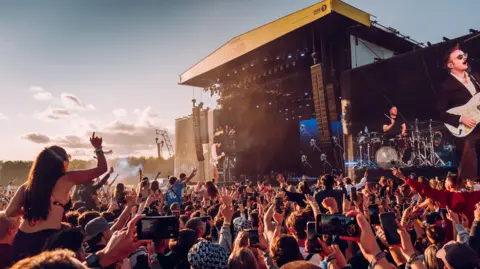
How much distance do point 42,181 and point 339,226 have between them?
2.39 meters

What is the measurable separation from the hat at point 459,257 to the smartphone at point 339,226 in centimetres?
55

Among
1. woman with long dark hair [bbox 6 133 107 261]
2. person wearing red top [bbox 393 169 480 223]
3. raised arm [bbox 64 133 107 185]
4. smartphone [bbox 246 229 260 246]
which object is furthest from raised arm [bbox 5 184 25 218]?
person wearing red top [bbox 393 169 480 223]

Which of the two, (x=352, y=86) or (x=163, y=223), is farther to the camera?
(x=352, y=86)

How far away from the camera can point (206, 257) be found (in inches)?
97.5

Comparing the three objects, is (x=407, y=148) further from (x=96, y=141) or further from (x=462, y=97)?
(x=96, y=141)

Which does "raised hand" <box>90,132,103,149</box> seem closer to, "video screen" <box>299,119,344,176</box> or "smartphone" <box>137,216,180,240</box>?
"smartphone" <box>137,216,180,240</box>

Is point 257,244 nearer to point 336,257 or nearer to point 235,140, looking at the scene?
point 336,257

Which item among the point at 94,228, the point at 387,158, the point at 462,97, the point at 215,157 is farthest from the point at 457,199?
the point at 215,157

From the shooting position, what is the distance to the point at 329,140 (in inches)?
663

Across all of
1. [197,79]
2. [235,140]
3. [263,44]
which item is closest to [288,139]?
[235,140]

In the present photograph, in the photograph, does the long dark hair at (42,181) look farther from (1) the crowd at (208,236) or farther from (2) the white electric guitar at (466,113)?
(2) the white electric guitar at (466,113)

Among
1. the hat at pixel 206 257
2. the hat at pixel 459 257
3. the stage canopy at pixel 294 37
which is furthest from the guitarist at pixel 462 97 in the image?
the hat at pixel 206 257

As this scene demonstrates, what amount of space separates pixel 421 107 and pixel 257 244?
1467 centimetres

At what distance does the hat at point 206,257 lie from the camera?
8.09ft
